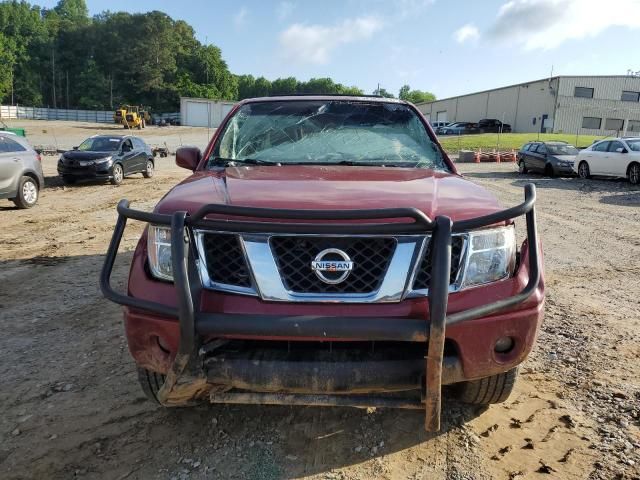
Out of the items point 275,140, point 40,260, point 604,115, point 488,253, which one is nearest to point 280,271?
point 488,253

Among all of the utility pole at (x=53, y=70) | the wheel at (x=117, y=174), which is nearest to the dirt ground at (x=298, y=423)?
the wheel at (x=117, y=174)

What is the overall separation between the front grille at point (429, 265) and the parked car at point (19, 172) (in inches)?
404

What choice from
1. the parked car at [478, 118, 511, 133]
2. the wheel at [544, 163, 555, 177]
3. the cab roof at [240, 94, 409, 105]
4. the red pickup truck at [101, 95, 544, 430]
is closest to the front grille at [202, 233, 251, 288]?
the red pickup truck at [101, 95, 544, 430]

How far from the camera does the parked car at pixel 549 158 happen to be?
63.1ft

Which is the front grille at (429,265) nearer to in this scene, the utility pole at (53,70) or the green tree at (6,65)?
the green tree at (6,65)

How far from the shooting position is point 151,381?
8.52 feet

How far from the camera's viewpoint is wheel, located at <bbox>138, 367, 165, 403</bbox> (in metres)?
2.56

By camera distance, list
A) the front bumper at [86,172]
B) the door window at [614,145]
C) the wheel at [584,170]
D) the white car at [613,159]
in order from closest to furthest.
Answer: the front bumper at [86,172] < the white car at [613,159] < the door window at [614,145] < the wheel at [584,170]

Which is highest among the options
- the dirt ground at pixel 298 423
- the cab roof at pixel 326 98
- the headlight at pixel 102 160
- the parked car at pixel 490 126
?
the parked car at pixel 490 126

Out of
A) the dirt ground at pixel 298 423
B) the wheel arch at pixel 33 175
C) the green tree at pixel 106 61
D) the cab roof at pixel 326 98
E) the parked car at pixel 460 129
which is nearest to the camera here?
the dirt ground at pixel 298 423

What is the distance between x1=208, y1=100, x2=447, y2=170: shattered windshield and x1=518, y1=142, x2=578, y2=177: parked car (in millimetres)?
17408

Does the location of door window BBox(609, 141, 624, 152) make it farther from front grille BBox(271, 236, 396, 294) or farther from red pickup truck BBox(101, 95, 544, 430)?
front grille BBox(271, 236, 396, 294)

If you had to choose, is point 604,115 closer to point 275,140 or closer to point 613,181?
point 613,181

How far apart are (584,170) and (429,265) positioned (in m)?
18.3
